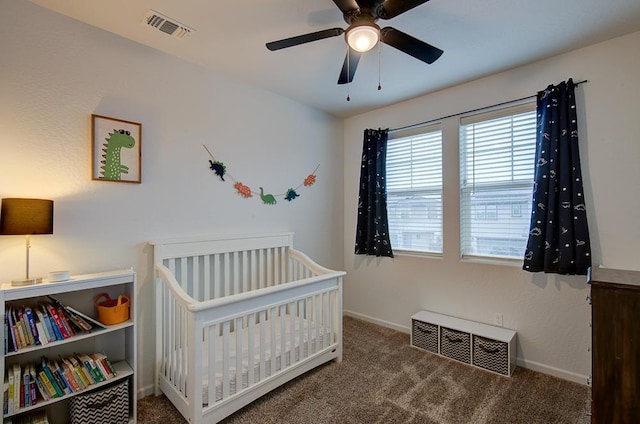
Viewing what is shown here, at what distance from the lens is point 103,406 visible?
66.2 inches

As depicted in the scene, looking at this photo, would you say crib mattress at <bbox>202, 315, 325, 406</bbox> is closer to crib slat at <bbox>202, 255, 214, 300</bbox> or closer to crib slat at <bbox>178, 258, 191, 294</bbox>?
crib slat at <bbox>202, 255, 214, 300</bbox>

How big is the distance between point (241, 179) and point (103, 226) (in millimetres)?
1105

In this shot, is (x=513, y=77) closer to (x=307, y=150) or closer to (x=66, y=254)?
(x=307, y=150)

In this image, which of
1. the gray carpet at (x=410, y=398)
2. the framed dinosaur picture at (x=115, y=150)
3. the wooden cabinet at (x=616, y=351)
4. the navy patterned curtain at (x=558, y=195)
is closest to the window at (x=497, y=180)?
the navy patterned curtain at (x=558, y=195)

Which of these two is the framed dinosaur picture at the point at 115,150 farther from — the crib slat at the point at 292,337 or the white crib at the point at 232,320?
the crib slat at the point at 292,337

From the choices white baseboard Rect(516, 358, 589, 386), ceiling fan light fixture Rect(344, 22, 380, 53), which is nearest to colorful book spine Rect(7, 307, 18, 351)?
ceiling fan light fixture Rect(344, 22, 380, 53)

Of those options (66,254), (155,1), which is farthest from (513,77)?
(66,254)

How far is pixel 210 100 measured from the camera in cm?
251

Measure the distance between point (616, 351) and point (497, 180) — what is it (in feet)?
5.12

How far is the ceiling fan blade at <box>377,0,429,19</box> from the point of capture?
1333 millimetres

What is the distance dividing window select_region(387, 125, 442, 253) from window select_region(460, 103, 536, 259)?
0.86 ft

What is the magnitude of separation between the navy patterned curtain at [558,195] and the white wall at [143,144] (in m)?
2.17

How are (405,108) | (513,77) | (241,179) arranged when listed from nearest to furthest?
(513,77), (241,179), (405,108)

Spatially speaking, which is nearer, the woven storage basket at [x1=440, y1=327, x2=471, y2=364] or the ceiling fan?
the ceiling fan
